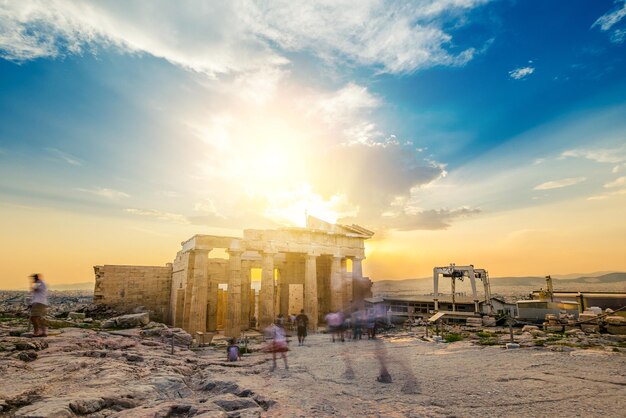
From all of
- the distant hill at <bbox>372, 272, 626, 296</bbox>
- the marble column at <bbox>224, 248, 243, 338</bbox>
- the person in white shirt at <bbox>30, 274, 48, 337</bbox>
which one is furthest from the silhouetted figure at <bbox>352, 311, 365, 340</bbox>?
the distant hill at <bbox>372, 272, 626, 296</bbox>

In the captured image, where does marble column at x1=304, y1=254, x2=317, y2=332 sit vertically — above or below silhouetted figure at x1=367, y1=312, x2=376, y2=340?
above

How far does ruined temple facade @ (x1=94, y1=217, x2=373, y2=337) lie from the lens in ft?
55.9

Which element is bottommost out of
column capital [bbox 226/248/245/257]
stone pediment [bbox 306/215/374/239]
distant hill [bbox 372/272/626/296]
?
distant hill [bbox 372/272/626/296]

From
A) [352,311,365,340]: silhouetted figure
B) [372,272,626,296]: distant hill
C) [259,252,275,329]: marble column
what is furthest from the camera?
[372,272,626,296]: distant hill

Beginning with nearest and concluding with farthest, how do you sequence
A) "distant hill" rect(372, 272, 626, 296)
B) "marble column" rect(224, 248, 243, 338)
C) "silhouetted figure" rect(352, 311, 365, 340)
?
"marble column" rect(224, 248, 243, 338)
"silhouetted figure" rect(352, 311, 365, 340)
"distant hill" rect(372, 272, 626, 296)

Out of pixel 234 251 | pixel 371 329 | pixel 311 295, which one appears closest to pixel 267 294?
pixel 311 295

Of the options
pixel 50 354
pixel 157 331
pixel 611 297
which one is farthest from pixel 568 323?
pixel 50 354

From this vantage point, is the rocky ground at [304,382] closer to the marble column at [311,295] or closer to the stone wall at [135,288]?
the marble column at [311,295]

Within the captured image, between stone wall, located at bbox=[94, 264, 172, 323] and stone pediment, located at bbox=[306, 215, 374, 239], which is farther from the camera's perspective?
stone pediment, located at bbox=[306, 215, 374, 239]

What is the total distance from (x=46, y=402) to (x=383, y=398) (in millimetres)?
6075

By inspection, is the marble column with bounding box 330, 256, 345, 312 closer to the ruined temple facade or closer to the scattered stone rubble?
the ruined temple facade

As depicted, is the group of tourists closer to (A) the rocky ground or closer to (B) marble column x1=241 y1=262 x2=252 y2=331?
(A) the rocky ground

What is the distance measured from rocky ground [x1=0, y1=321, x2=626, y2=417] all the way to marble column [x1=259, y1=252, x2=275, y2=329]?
623cm

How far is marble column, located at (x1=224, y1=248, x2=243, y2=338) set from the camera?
16.9 meters
